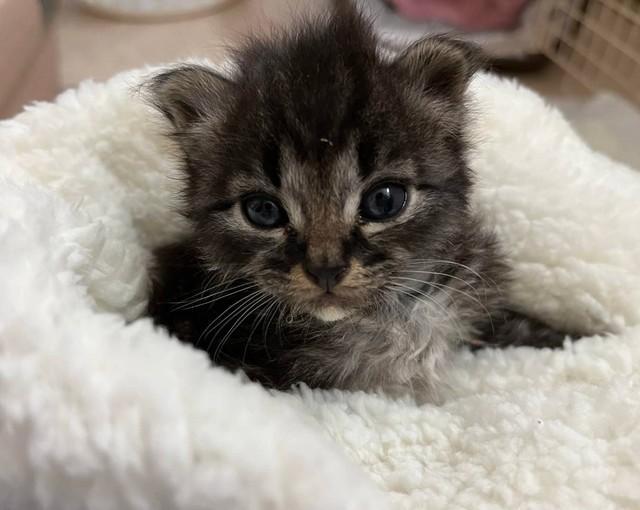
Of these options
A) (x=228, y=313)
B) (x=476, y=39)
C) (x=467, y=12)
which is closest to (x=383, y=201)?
(x=228, y=313)

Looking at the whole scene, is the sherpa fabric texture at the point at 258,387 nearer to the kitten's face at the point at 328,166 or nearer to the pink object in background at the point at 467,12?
the kitten's face at the point at 328,166

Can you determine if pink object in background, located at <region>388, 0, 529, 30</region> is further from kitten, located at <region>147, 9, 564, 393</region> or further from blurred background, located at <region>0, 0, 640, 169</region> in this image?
kitten, located at <region>147, 9, 564, 393</region>

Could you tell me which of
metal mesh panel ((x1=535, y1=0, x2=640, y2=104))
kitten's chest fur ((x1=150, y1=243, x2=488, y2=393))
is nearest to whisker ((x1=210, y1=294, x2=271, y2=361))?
kitten's chest fur ((x1=150, y1=243, x2=488, y2=393))

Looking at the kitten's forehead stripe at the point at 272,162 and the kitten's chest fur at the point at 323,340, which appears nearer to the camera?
the kitten's forehead stripe at the point at 272,162

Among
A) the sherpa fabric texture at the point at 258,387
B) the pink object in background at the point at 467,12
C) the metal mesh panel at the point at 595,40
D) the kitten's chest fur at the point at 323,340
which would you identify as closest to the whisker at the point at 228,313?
the kitten's chest fur at the point at 323,340

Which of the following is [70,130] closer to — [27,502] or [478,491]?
[27,502]

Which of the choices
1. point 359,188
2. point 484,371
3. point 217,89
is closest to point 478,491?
point 484,371

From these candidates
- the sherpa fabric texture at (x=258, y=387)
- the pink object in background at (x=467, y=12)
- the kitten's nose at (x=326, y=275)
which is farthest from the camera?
the pink object in background at (x=467, y=12)
